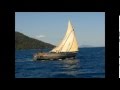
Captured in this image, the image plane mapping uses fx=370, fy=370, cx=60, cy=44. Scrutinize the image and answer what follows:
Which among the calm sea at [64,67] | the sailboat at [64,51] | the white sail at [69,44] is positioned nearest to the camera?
the white sail at [69,44]

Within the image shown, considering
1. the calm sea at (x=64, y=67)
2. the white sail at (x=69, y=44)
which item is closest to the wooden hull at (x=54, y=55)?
the white sail at (x=69, y=44)

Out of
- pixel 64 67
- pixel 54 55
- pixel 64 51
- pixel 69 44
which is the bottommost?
pixel 64 67

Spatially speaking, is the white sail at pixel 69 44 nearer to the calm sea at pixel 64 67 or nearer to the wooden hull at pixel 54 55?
the wooden hull at pixel 54 55

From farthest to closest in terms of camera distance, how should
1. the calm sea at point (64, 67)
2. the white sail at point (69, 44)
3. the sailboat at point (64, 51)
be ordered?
1. the calm sea at point (64, 67)
2. the sailboat at point (64, 51)
3. the white sail at point (69, 44)

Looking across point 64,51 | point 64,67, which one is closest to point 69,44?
point 64,51

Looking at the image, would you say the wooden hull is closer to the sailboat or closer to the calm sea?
the sailboat

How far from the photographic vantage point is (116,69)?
3.89 meters

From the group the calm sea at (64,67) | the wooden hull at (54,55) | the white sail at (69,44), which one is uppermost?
the white sail at (69,44)

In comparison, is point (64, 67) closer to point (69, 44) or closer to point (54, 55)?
point (54, 55)

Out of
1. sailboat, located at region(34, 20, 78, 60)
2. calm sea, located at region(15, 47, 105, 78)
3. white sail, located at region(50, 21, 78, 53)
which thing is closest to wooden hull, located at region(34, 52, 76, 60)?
sailboat, located at region(34, 20, 78, 60)

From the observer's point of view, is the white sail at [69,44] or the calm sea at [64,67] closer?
the white sail at [69,44]

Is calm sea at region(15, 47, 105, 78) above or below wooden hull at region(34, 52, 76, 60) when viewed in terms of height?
below
